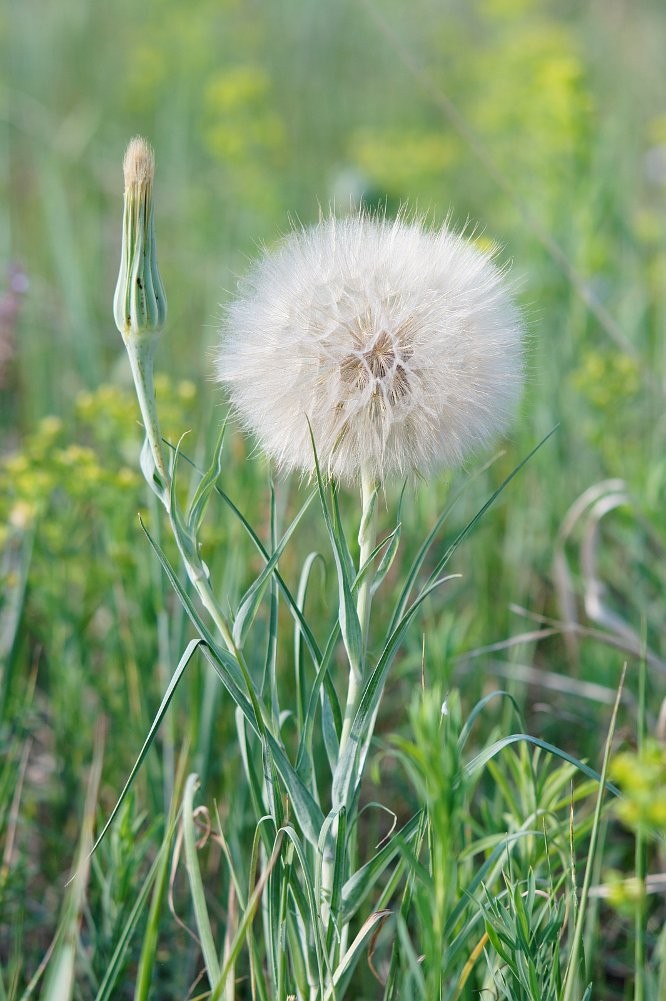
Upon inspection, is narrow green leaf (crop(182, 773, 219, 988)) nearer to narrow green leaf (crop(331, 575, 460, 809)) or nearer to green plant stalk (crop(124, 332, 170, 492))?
narrow green leaf (crop(331, 575, 460, 809))

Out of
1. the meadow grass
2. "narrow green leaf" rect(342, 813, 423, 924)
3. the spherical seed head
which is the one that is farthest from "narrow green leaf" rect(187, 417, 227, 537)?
"narrow green leaf" rect(342, 813, 423, 924)

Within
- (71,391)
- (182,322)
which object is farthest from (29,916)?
(182,322)

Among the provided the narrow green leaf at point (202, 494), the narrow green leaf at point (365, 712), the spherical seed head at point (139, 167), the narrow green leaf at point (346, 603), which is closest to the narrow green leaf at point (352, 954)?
the narrow green leaf at point (365, 712)

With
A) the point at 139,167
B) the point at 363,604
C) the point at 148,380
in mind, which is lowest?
the point at 363,604

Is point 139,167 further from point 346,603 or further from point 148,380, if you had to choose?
point 346,603

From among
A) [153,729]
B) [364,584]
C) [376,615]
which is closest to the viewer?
[153,729]

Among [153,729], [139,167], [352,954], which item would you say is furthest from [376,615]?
[139,167]
